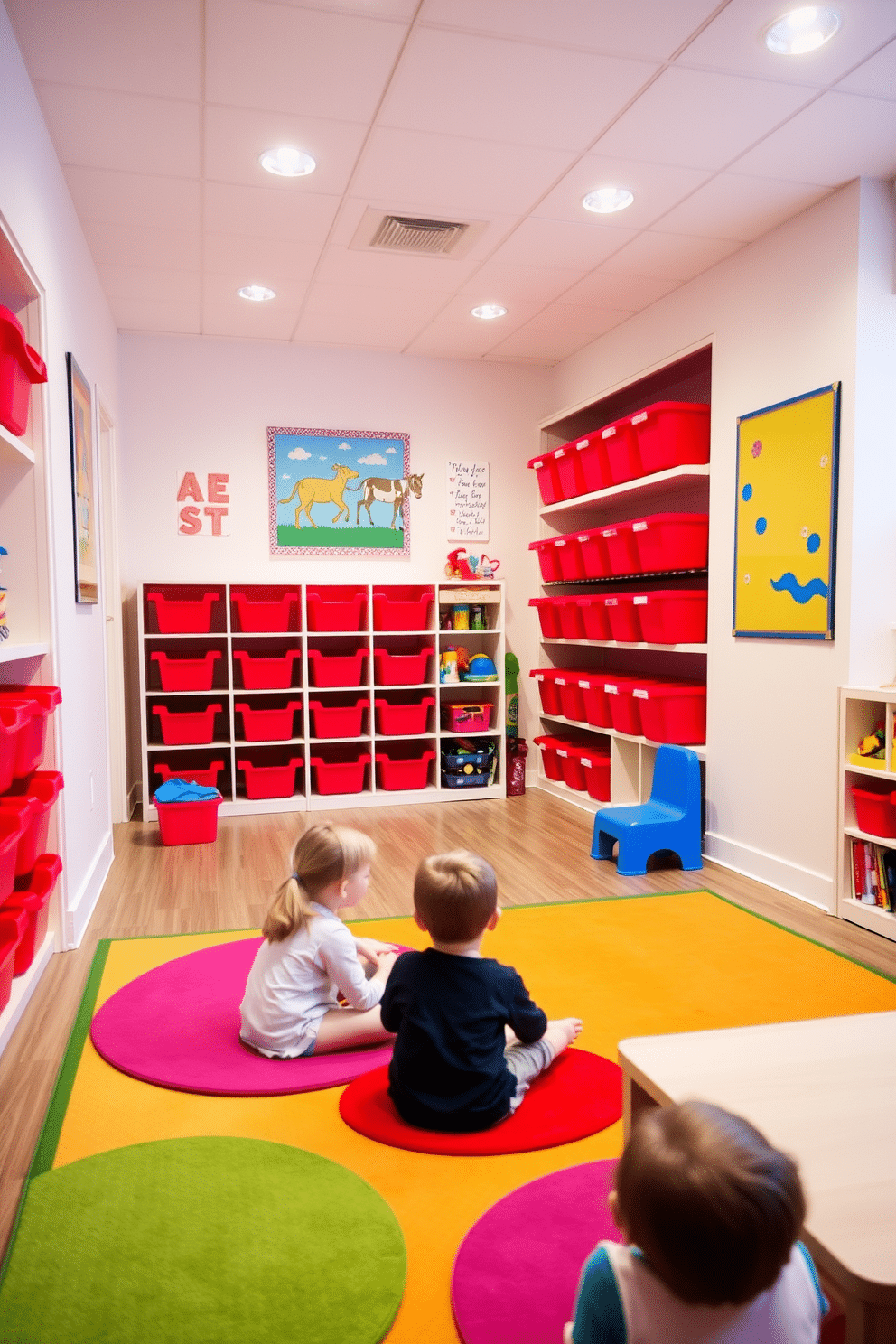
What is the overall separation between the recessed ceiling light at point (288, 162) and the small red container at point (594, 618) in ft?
8.26

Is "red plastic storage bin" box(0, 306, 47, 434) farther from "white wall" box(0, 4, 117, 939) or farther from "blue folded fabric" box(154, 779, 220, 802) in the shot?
"blue folded fabric" box(154, 779, 220, 802)

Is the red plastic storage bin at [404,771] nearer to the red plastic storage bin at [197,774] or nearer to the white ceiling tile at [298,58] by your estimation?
the red plastic storage bin at [197,774]

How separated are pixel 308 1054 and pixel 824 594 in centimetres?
238

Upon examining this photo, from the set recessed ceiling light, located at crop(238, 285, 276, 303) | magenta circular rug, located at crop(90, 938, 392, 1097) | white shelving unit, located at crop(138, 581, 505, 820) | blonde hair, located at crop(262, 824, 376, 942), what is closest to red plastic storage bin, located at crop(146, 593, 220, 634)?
white shelving unit, located at crop(138, 581, 505, 820)

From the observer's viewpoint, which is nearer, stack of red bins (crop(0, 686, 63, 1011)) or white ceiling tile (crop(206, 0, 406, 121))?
stack of red bins (crop(0, 686, 63, 1011))

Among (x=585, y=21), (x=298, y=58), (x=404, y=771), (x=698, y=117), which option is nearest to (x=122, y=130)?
(x=298, y=58)

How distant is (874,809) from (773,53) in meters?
2.34

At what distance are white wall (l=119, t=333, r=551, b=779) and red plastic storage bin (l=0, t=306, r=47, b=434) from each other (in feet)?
8.56

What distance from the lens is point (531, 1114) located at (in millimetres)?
1980

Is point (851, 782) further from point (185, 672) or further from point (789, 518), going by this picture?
point (185, 672)

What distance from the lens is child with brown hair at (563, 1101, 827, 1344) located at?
0.81 m

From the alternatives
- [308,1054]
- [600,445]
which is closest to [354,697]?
[600,445]

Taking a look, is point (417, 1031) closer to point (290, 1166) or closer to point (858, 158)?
point (290, 1166)

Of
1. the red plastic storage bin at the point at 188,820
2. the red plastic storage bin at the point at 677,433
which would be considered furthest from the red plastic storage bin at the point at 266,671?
the red plastic storage bin at the point at 677,433
